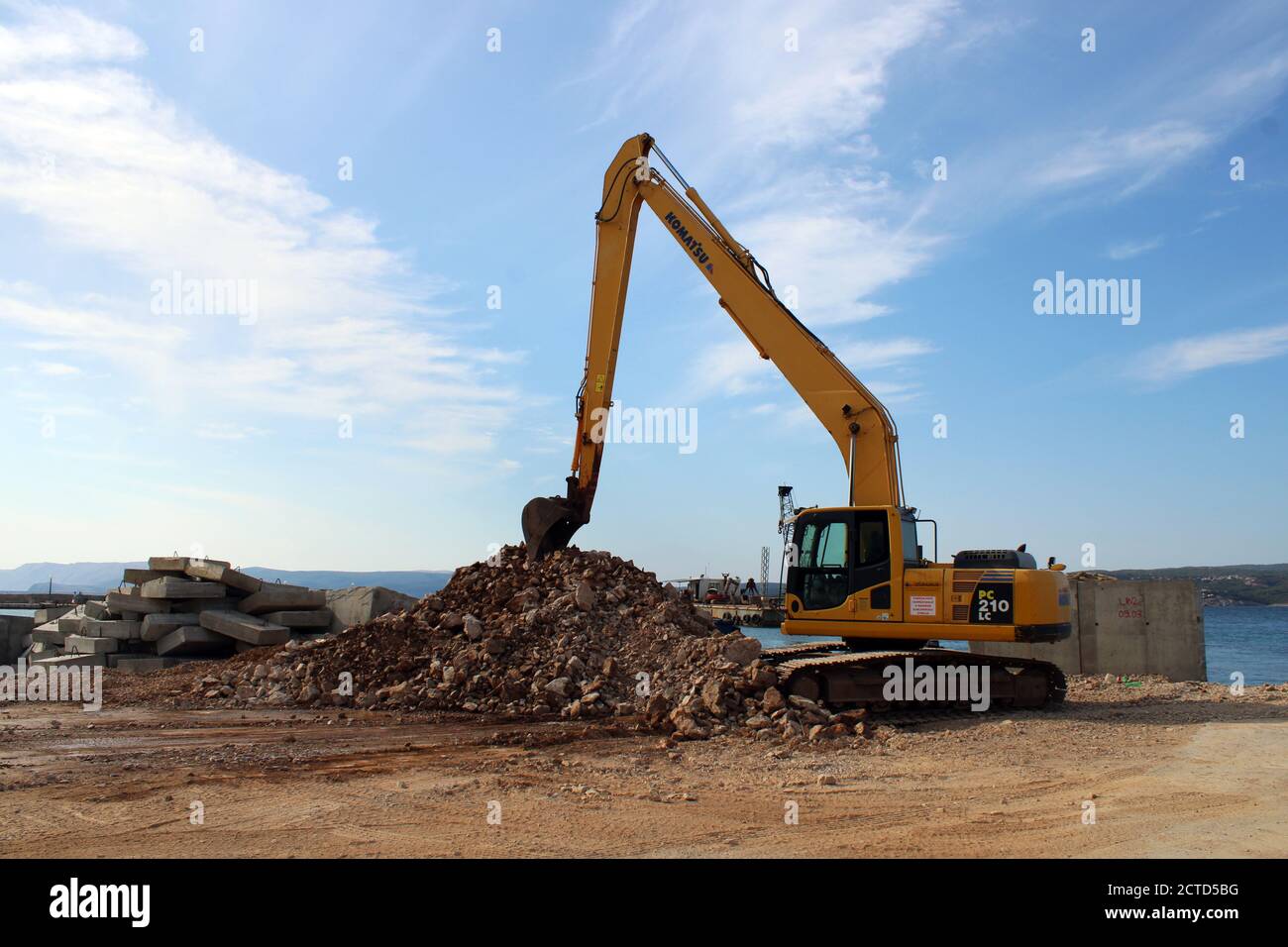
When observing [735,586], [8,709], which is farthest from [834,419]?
[735,586]

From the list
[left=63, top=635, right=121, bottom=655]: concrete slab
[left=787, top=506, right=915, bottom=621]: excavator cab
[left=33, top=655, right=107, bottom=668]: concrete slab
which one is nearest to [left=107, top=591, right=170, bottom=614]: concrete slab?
[left=63, top=635, right=121, bottom=655]: concrete slab

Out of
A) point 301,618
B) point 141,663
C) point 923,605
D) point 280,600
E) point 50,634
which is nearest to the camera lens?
point 923,605

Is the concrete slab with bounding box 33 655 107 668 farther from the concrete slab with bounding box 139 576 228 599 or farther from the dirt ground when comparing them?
the dirt ground

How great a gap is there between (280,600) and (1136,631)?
46.1 ft

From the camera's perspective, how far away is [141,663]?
50.9 feet

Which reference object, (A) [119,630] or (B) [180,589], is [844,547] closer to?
(B) [180,589]

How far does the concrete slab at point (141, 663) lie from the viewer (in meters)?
15.4

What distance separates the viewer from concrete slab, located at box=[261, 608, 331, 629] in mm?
16359

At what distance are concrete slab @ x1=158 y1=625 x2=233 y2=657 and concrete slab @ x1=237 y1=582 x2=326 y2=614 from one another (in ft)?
2.50

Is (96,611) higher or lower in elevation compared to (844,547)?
lower

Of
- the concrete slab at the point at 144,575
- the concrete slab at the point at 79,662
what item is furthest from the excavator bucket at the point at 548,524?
the concrete slab at the point at 79,662

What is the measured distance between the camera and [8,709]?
1180cm

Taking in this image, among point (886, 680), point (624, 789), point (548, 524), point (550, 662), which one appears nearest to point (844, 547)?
point (886, 680)
